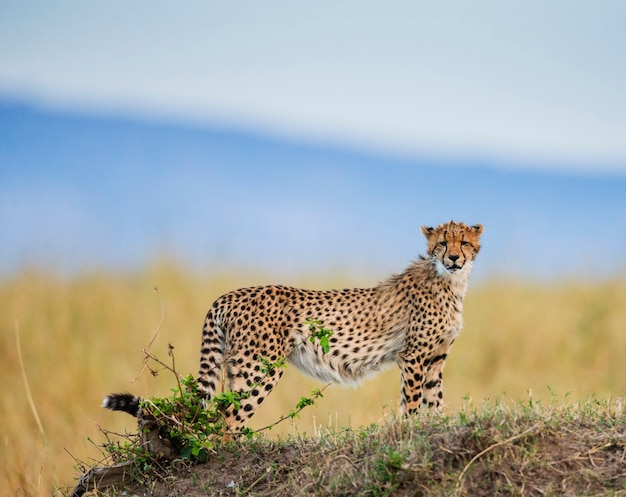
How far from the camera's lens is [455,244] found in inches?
216

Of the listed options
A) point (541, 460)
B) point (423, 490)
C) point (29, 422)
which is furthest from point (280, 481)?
point (29, 422)

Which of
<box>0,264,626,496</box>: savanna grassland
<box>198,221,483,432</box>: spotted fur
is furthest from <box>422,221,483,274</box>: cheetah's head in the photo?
<box>0,264,626,496</box>: savanna grassland

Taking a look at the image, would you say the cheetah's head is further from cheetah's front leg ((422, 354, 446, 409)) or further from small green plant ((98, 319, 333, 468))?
small green plant ((98, 319, 333, 468))

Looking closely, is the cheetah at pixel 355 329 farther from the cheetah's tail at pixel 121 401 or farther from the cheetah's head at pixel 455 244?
the cheetah's tail at pixel 121 401

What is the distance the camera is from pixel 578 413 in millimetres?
4398

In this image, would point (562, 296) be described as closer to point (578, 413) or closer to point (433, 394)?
point (433, 394)

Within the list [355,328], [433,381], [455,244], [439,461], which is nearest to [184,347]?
[355,328]

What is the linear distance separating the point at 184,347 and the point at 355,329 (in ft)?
13.9

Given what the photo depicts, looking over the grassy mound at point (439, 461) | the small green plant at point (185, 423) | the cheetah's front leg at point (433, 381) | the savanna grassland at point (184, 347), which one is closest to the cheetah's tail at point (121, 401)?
the small green plant at point (185, 423)

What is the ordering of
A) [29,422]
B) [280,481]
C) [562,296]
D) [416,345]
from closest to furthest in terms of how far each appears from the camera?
[280,481] → [416,345] → [29,422] → [562,296]

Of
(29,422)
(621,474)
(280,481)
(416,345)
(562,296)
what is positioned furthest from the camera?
(562,296)

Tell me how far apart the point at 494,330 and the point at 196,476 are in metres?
6.20

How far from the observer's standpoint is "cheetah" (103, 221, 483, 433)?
17.9 feet

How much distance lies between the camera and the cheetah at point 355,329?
545cm
